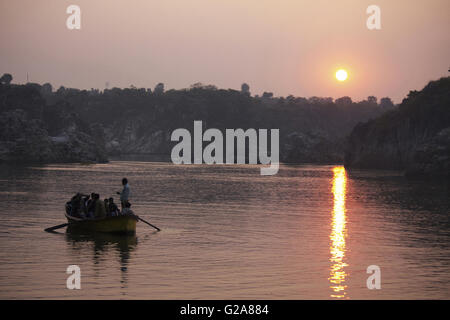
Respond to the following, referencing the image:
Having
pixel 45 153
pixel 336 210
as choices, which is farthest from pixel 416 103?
pixel 336 210

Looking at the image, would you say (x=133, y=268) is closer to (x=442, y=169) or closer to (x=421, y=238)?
(x=421, y=238)

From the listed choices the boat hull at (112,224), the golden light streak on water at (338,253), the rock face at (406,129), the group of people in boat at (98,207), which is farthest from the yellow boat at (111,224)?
the rock face at (406,129)

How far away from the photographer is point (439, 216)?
1932 inches

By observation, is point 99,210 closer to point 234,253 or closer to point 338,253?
point 234,253

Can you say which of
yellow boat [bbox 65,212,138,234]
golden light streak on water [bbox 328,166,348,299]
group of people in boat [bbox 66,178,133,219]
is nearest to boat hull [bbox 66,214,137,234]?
yellow boat [bbox 65,212,138,234]

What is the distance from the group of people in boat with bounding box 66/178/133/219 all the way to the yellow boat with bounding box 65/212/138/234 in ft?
1.23

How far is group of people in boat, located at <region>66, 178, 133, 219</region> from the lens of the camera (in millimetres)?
35000

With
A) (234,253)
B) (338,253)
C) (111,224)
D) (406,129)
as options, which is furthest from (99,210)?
(406,129)

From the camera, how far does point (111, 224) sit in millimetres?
34438

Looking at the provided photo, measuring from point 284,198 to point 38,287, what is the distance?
4373 centimetres

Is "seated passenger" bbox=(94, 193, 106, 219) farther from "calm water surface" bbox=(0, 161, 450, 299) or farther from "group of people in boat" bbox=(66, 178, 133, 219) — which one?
"calm water surface" bbox=(0, 161, 450, 299)

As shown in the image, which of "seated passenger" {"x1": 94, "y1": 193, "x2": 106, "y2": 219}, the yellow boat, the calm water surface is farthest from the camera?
"seated passenger" {"x1": 94, "y1": 193, "x2": 106, "y2": 219}

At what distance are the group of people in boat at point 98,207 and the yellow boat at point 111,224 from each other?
0.38 metres

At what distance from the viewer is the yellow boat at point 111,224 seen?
34.1 metres
